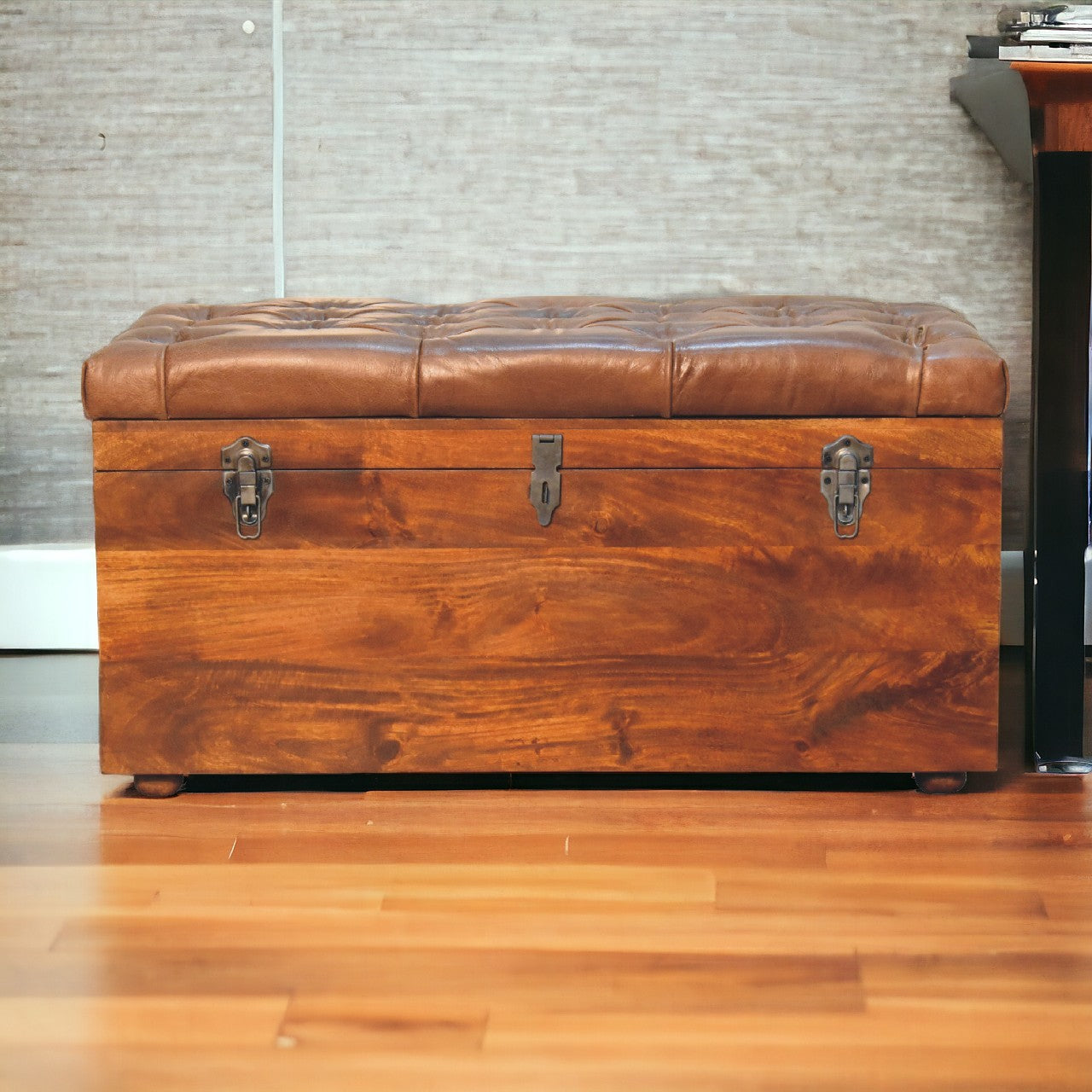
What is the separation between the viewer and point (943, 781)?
5.57 feet

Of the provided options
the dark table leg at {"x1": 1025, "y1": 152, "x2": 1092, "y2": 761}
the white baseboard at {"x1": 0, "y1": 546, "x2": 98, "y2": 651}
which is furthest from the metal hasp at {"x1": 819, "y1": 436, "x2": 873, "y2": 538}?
the white baseboard at {"x1": 0, "y1": 546, "x2": 98, "y2": 651}

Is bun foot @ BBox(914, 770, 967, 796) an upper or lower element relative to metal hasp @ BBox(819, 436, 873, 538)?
lower

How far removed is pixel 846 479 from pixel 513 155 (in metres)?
1.08

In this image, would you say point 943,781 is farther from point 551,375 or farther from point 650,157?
point 650,157

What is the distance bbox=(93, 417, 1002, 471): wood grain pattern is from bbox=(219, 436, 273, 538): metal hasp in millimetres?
14

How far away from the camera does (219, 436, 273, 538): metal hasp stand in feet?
5.42

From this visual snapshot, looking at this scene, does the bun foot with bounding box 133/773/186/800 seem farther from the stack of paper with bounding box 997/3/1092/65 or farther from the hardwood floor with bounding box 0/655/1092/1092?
the stack of paper with bounding box 997/3/1092/65

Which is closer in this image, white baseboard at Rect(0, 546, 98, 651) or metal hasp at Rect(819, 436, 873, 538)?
metal hasp at Rect(819, 436, 873, 538)

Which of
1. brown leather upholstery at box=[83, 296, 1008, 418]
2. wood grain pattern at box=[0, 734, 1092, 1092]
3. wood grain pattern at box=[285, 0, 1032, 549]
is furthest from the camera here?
wood grain pattern at box=[285, 0, 1032, 549]

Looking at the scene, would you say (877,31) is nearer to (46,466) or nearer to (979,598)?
(979,598)

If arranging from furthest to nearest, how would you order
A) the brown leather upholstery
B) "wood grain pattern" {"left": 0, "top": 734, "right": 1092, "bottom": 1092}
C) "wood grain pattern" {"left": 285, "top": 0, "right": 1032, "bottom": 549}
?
"wood grain pattern" {"left": 285, "top": 0, "right": 1032, "bottom": 549}, the brown leather upholstery, "wood grain pattern" {"left": 0, "top": 734, "right": 1092, "bottom": 1092}

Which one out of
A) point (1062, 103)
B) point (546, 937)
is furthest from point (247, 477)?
point (1062, 103)

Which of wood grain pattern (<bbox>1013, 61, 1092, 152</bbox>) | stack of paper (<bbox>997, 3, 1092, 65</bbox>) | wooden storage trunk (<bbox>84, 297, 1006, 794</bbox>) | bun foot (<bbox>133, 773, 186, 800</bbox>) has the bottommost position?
bun foot (<bbox>133, 773, 186, 800</bbox>)

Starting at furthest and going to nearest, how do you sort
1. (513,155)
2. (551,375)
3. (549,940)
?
(513,155) → (551,375) → (549,940)
